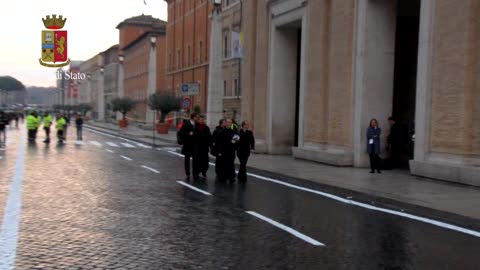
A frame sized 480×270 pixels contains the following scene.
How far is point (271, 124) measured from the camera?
27.1m

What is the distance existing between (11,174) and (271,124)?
13.4 m

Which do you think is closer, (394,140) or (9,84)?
(394,140)

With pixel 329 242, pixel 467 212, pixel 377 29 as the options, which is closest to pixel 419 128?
pixel 377 29

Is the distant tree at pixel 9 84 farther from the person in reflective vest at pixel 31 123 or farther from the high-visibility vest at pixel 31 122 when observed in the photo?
the high-visibility vest at pixel 31 122

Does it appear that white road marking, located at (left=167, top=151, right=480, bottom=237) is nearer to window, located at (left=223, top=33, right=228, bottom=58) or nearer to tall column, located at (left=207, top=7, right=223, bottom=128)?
tall column, located at (left=207, top=7, right=223, bottom=128)

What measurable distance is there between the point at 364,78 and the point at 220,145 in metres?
6.50

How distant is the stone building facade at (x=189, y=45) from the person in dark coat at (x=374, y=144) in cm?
3458

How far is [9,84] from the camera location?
197 feet

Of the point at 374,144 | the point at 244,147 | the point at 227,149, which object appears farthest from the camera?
the point at 374,144

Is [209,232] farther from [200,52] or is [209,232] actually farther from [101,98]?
[101,98]

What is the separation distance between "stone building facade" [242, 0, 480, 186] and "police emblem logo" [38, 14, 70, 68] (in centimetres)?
919

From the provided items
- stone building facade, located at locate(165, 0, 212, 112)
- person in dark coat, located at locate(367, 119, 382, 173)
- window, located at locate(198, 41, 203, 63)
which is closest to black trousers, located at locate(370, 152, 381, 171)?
person in dark coat, located at locate(367, 119, 382, 173)

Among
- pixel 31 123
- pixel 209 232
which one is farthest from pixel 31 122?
pixel 209 232

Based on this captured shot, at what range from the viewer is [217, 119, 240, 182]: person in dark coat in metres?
16.0
